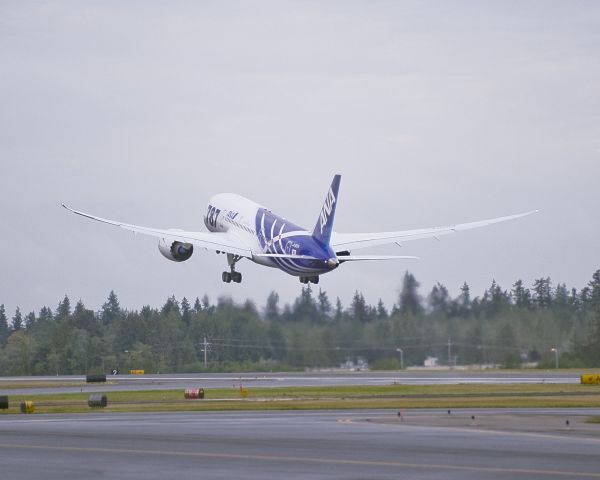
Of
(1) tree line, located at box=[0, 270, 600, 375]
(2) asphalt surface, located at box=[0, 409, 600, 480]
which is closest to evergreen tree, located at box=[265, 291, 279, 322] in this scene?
(1) tree line, located at box=[0, 270, 600, 375]

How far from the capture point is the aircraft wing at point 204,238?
10494cm

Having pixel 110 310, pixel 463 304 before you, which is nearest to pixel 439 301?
pixel 463 304

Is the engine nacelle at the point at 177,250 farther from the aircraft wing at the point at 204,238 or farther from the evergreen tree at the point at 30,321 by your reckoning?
the evergreen tree at the point at 30,321

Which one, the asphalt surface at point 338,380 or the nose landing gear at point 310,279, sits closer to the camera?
the asphalt surface at point 338,380

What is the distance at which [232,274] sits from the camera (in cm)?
10794

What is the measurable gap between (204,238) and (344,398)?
3562cm

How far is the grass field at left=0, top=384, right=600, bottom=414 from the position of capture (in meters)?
66.1

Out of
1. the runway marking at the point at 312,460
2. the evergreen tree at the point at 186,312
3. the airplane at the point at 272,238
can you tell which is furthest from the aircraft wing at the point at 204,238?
the runway marking at the point at 312,460

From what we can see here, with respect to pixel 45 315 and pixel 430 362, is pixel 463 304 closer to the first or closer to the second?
pixel 430 362

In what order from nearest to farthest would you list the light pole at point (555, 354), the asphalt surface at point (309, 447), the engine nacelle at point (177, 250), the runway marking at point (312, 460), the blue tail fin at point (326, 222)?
the runway marking at point (312, 460) < the asphalt surface at point (309, 447) < the blue tail fin at point (326, 222) < the engine nacelle at point (177, 250) < the light pole at point (555, 354)

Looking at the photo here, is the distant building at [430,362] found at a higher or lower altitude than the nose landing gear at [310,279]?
lower

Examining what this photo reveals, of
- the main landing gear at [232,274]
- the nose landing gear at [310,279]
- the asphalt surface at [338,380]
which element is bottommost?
the asphalt surface at [338,380]

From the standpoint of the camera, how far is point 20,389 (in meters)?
108

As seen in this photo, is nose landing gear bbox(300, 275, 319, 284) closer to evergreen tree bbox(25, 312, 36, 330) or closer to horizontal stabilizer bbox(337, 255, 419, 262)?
horizontal stabilizer bbox(337, 255, 419, 262)
